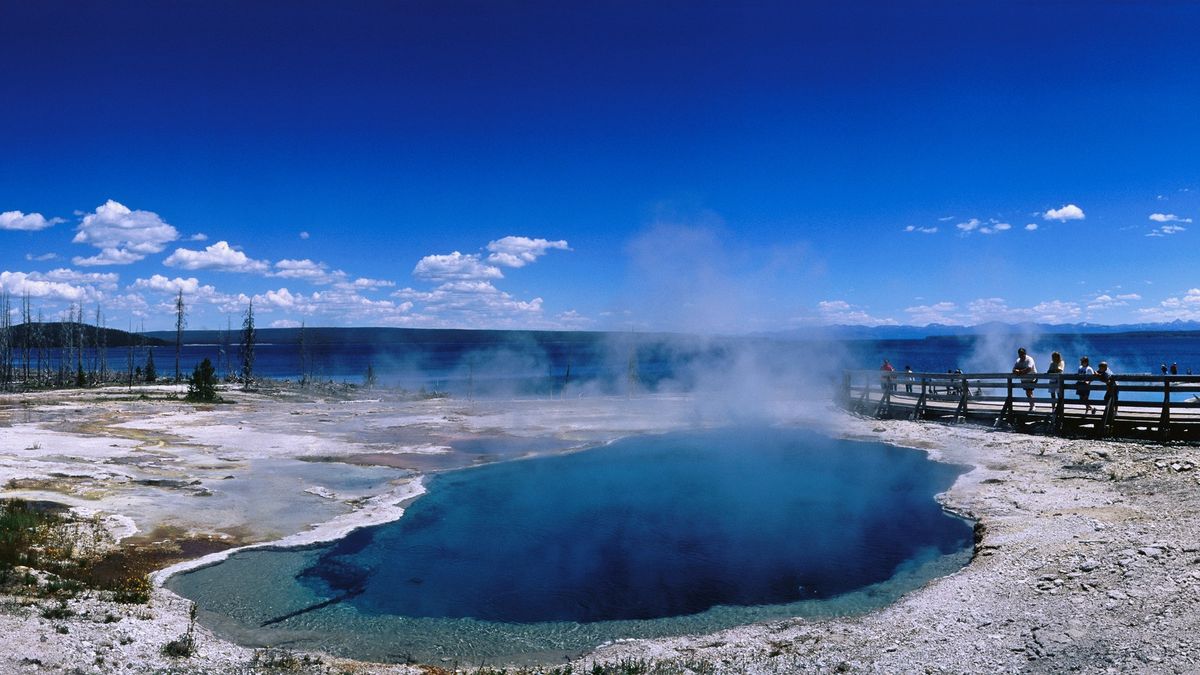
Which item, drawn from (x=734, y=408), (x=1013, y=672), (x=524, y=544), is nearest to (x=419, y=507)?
(x=524, y=544)

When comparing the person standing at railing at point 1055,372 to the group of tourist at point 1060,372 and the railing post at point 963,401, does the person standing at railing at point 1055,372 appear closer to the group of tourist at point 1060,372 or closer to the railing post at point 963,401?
the group of tourist at point 1060,372

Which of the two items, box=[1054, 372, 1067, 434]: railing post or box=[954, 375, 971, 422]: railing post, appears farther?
box=[954, 375, 971, 422]: railing post

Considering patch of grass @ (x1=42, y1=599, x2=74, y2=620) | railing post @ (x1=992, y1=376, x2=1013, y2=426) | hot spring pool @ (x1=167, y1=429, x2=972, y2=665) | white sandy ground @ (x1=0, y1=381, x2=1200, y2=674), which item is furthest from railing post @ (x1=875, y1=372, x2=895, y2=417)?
patch of grass @ (x1=42, y1=599, x2=74, y2=620)

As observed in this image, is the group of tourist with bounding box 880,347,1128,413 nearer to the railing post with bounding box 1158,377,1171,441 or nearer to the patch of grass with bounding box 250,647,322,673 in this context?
the railing post with bounding box 1158,377,1171,441

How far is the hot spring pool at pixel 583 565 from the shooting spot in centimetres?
1016

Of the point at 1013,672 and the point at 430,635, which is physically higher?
the point at 1013,672

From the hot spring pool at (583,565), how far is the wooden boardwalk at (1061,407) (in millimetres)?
4128

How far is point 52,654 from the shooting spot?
7809mm

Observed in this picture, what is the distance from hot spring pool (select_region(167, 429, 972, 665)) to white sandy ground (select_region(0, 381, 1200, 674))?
68 cm

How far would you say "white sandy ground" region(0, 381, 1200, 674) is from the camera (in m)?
8.24

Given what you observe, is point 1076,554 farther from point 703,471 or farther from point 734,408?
point 734,408

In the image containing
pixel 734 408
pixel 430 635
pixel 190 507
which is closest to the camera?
pixel 430 635

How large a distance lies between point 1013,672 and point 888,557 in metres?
5.40

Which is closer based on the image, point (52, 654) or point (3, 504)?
point (52, 654)
